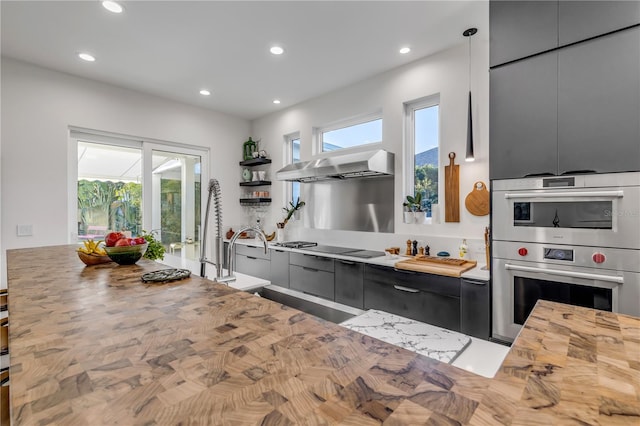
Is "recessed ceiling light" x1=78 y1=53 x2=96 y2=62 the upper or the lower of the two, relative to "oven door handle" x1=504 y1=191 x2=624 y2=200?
upper

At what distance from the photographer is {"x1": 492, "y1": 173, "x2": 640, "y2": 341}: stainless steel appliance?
1.67 metres

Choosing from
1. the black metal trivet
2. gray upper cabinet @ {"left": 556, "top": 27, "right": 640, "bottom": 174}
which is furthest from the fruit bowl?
gray upper cabinet @ {"left": 556, "top": 27, "right": 640, "bottom": 174}

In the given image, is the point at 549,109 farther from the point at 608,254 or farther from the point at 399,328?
the point at 399,328

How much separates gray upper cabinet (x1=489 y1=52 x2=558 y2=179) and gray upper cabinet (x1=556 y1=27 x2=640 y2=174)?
0.16 ft

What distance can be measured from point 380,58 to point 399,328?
266 cm

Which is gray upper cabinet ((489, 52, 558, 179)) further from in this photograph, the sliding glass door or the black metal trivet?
the sliding glass door

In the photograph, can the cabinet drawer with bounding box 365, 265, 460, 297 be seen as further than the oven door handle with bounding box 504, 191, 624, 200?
Yes

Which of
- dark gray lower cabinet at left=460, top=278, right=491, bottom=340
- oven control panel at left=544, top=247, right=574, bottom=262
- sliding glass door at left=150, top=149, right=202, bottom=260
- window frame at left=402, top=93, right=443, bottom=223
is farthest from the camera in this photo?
sliding glass door at left=150, top=149, right=202, bottom=260

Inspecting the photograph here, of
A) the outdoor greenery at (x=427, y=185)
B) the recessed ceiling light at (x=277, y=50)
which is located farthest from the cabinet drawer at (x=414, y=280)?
the recessed ceiling light at (x=277, y=50)

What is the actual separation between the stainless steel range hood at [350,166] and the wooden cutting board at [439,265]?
3.17ft

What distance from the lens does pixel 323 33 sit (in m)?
2.53

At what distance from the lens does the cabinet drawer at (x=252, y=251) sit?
155 inches

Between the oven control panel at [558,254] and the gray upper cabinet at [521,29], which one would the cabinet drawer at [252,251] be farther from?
the gray upper cabinet at [521,29]

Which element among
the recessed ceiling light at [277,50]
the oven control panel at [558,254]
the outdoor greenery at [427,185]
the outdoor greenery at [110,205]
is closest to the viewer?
the oven control panel at [558,254]
